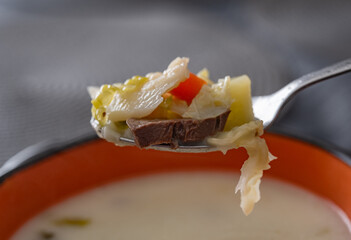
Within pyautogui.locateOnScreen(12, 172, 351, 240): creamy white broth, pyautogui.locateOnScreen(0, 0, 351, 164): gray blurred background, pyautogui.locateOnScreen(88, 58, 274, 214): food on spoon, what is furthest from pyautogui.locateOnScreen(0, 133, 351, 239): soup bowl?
pyautogui.locateOnScreen(88, 58, 274, 214): food on spoon

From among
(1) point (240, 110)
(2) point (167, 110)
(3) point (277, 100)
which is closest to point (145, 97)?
(2) point (167, 110)

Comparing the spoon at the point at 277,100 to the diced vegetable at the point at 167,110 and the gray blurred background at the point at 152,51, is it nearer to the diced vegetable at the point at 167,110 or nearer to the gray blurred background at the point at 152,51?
the diced vegetable at the point at 167,110

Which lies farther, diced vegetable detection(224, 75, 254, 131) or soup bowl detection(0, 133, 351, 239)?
soup bowl detection(0, 133, 351, 239)

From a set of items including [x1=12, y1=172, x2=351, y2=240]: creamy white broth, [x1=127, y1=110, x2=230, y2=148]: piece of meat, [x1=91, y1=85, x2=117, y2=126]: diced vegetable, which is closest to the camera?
[x1=127, y1=110, x2=230, y2=148]: piece of meat

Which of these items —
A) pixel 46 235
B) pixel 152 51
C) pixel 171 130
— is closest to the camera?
pixel 171 130

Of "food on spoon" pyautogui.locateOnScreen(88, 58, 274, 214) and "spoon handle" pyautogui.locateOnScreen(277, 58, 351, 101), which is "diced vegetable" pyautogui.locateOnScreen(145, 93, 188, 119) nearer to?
"food on spoon" pyautogui.locateOnScreen(88, 58, 274, 214)

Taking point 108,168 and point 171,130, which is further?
point 108,168

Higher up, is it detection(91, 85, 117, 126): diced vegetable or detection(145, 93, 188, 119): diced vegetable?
detection(91, 85, 117, 126): diced vegetable

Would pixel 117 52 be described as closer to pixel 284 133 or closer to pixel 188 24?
pixel 188 24

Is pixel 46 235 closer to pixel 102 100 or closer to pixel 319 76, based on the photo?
pixel 102 100
